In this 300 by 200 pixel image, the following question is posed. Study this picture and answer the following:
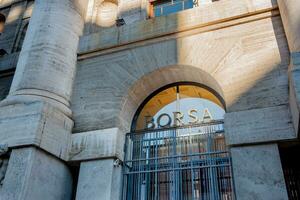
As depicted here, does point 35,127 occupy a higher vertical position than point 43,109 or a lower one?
Result: lower

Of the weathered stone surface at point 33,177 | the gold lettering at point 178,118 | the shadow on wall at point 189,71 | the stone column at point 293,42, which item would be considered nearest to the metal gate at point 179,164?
the gold lettering at point 178,118

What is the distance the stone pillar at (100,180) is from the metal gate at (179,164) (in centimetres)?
38

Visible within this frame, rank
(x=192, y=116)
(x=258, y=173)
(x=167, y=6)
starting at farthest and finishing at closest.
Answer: (x=167, y=6), (x=192, y=116), (x=258, y=173)

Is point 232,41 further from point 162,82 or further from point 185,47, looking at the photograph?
point 162,82

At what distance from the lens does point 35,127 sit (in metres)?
7.59

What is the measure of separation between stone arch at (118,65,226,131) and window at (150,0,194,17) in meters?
2.86

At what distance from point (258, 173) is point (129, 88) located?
4049 mm

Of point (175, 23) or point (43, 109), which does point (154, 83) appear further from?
point (43, 109)

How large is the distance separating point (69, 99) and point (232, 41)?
485 cm

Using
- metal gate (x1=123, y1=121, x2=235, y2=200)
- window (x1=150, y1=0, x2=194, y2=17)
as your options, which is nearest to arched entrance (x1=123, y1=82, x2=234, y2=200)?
metal gate (x1=123, y1=121, x2=235, y2=200)

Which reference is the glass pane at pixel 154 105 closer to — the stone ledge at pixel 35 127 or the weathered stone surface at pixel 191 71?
the weathered stone surface at pixel 191 71

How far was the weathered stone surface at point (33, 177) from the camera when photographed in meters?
6.94

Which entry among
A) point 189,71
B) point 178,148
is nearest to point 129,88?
point 189,71

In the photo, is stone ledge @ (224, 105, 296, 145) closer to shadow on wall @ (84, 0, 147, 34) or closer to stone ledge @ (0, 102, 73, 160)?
stone ledge @ (0, 102, 73, 160)
